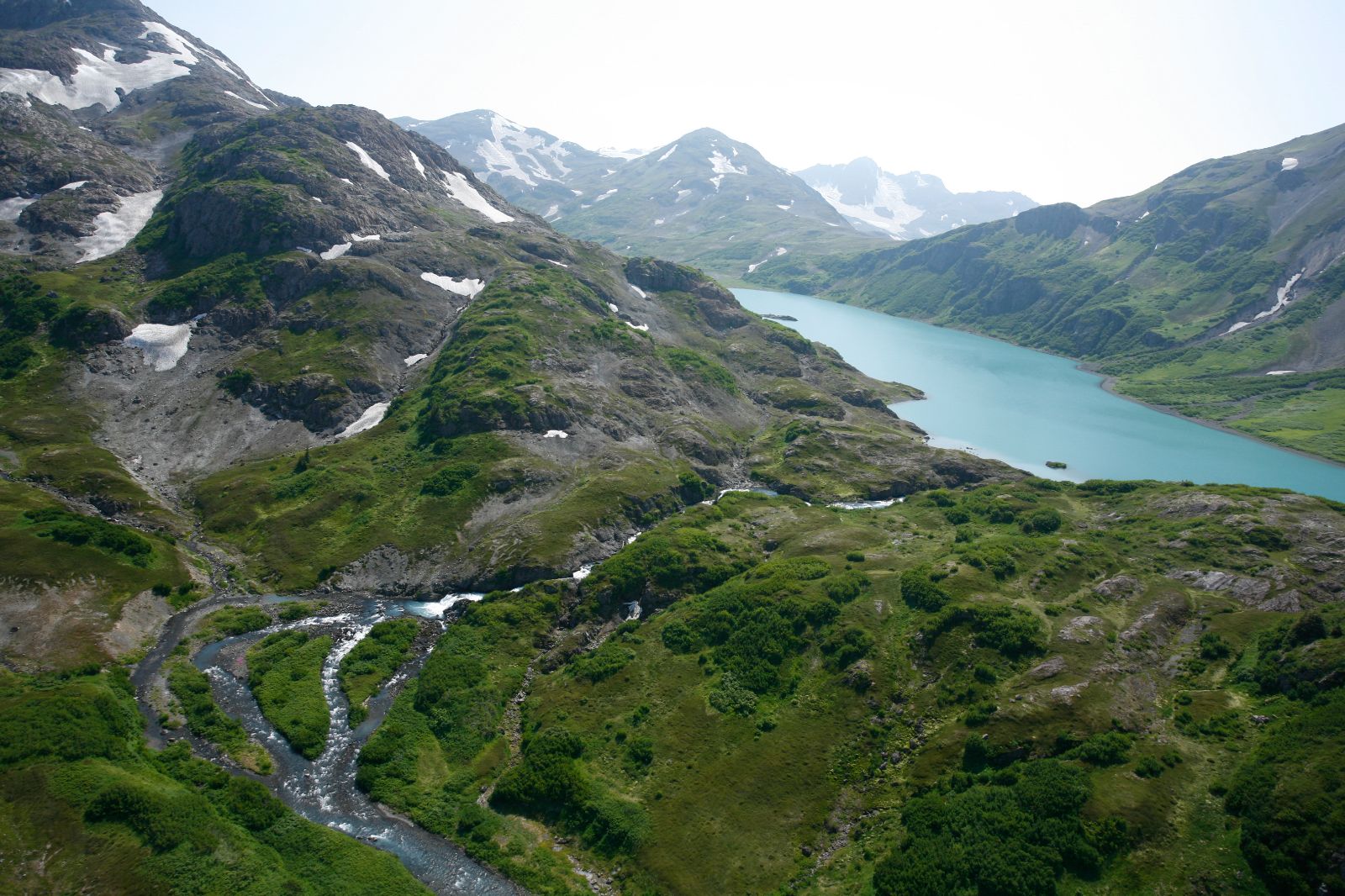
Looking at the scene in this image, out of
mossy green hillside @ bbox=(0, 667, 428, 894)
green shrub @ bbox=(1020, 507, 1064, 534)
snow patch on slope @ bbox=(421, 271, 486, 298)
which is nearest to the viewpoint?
mossy green hillside @ bbox=(0, 667, 428, 894)

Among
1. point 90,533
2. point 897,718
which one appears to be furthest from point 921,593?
point 90,533

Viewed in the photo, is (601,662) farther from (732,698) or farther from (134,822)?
(134,822)

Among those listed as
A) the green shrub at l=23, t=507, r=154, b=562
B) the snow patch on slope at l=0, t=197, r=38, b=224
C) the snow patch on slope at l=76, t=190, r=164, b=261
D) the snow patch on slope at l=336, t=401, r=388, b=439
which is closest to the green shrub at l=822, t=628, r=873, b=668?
the green shrub at l=23, t=507, r=154, b=562

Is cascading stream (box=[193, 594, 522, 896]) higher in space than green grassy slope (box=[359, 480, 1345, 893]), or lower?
lower

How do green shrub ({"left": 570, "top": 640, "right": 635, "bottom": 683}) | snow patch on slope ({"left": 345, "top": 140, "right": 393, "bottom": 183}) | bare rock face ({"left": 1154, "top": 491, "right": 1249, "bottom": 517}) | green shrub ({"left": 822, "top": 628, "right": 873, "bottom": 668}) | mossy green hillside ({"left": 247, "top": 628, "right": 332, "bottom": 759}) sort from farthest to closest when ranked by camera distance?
snow patch on slope ({"left": 345, "top": 140, "right": 393, "bottom": 183})
bare rock face ({"left": 1154, "top": 491, "right": 1249, "bottom": 517})
green shrub ({"left": 570, "top": 640, "right": 635, "bottom": 683})
green shrub ({"left": 822, "top": 628, "right": 873, "bottom": 668})
mossy green hillside ({"left": 247, "top": 628, "right": 332, "bottom": 759})

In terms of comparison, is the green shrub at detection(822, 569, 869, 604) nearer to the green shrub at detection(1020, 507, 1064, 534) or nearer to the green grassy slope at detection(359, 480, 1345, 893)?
the green grassy slope at detection(359, 480, 1345, 893)

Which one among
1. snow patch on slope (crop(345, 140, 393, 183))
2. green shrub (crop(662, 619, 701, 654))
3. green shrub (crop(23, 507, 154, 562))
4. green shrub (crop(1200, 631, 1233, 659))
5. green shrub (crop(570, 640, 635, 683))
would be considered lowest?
green shrub (crop(570, 640, 635, 683))

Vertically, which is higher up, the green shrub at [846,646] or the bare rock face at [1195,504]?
the bare rock face at [1195,504]

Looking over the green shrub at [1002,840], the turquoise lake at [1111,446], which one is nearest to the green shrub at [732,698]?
the green shrub at [1002,840]

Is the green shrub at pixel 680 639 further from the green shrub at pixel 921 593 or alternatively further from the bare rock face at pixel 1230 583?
the bare rock face at pixel 1230 583
